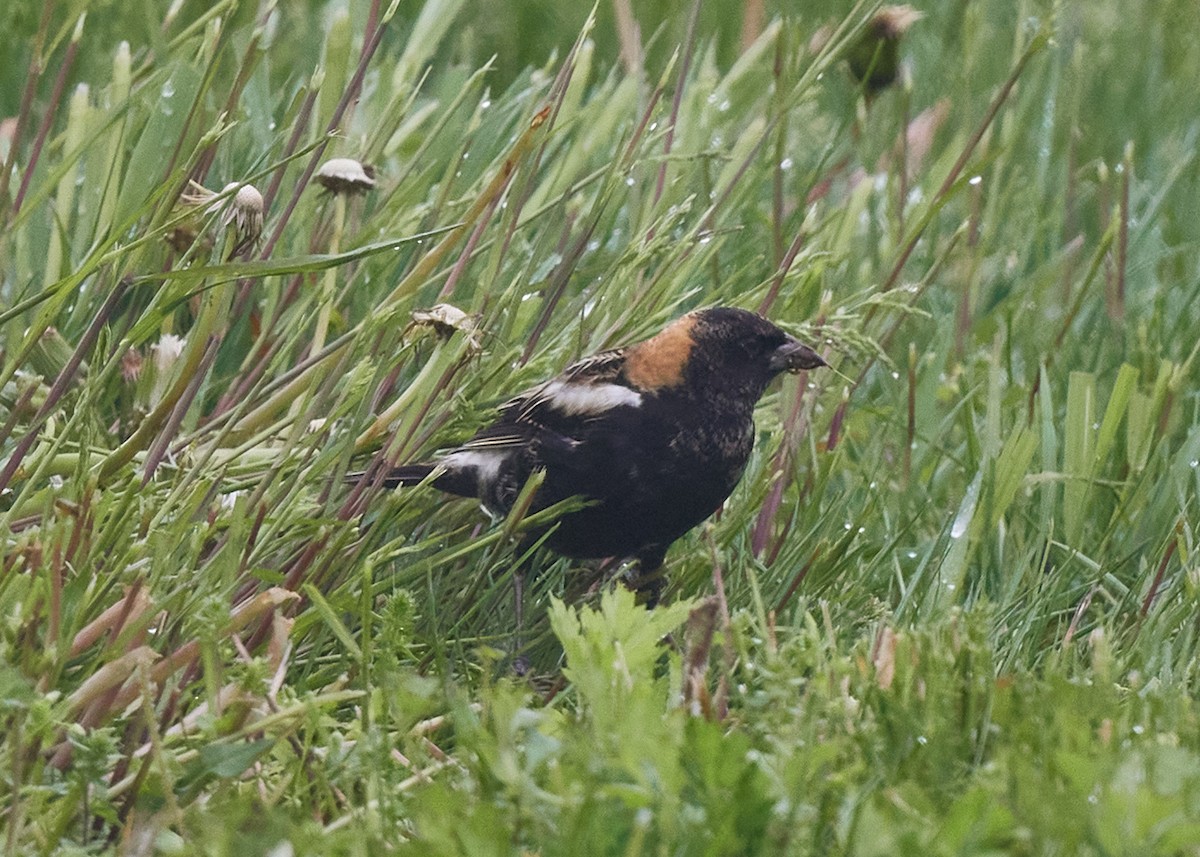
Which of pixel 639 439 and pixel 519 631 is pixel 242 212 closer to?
pixel 519 631

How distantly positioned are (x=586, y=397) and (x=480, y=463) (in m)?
0.22

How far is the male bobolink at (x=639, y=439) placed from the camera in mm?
2623

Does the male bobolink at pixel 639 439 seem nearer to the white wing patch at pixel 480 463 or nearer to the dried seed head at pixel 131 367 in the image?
the white wing patch at pixel 480 463

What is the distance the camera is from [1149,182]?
14.5 feet

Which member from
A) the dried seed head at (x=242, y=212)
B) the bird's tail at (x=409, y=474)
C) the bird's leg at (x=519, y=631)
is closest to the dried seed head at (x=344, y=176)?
the dried seed head at (x=242, y=212)

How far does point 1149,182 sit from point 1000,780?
10.5ft

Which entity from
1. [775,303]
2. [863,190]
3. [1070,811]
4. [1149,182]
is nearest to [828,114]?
[1149,182]

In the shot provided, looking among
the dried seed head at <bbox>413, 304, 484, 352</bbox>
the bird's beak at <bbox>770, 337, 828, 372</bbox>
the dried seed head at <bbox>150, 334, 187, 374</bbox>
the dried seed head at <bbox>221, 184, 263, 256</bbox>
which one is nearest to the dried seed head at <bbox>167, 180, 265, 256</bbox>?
the dried seed head at <bbox>221, 184, 263, 256</bbox>

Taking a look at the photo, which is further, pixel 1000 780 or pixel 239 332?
pixel 239 332

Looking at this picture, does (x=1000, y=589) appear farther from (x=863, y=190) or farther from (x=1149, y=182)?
(x=1149, y=182)

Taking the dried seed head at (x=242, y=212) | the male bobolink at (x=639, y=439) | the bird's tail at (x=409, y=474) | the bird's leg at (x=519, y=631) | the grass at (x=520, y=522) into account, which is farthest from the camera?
the bird's tail at (x=409, y=474)

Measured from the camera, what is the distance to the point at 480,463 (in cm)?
277

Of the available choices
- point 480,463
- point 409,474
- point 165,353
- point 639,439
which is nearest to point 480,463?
point 480,463

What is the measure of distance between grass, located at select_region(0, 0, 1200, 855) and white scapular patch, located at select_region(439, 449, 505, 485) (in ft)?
0.33
